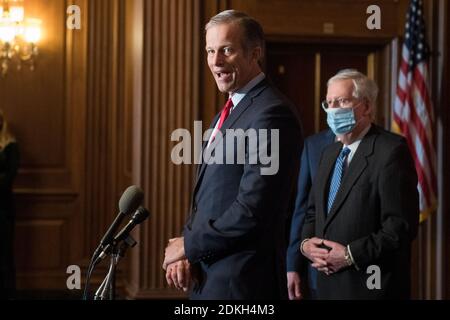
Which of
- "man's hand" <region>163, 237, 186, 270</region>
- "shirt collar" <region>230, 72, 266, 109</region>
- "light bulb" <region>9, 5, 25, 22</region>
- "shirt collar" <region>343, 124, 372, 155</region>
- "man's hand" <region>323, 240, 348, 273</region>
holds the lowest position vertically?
"man's hand" <region>323, 240, 348, 273</region>

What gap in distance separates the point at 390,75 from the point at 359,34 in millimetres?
417

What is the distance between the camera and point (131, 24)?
26.7ft

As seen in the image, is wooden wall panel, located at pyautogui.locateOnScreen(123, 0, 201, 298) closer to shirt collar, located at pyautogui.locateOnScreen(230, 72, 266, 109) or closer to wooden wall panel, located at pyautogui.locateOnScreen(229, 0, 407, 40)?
wooden wall panel, located at pyautogui.locateOnScreen(229, 0, 407, 40)

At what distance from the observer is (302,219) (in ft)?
14.6

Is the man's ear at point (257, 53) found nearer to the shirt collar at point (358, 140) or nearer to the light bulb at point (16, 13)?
the shirt collar at point (358, 140)

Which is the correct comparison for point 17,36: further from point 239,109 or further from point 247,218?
point 247,218

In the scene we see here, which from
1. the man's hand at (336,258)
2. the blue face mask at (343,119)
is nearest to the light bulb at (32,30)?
the blue face mask at (343,119)

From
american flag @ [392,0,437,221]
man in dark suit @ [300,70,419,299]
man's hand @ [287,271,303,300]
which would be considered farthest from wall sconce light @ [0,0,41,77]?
man in dark suit @ [300,70,419,299]

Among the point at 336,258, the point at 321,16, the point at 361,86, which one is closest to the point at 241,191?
the point at 336,258

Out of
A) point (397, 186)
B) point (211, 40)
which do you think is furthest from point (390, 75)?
point (211, 40)

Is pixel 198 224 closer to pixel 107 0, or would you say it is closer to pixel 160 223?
pixel 160 223

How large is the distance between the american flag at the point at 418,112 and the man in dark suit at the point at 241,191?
385 centimetres

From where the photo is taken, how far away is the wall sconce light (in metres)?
7.91

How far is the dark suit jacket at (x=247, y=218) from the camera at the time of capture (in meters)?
2.59
